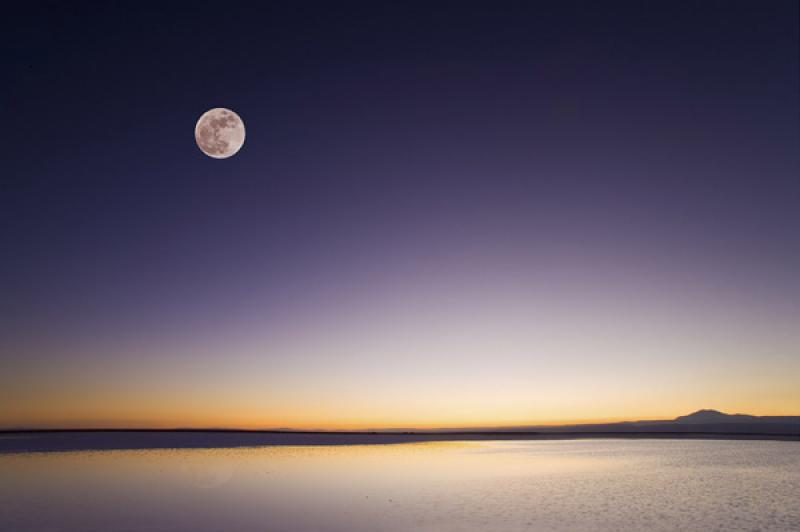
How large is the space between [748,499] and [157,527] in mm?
22297

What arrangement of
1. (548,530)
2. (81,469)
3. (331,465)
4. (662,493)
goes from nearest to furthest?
(548,530) → (662,493) → (81,469) → (331,465)

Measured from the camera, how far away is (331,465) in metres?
40.8

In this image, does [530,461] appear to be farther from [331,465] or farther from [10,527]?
[10,527]

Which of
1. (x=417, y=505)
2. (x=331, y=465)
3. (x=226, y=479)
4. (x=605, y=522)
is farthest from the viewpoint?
(x=331, y=465)

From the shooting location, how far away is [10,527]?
1755cm

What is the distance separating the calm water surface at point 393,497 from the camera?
18.7m

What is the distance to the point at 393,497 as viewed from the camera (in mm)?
24562

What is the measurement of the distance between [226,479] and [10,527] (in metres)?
14.3

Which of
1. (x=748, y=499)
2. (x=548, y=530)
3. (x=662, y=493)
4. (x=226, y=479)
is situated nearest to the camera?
(x=548, y=530)

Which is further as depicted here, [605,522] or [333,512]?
[333,512]

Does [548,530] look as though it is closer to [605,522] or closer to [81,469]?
[605,522]

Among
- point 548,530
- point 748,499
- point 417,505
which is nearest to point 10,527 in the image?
point 417,505

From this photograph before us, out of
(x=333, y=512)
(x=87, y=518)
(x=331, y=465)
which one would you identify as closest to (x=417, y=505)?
(x=333, y=512)

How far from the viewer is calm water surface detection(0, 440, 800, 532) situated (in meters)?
18.7
